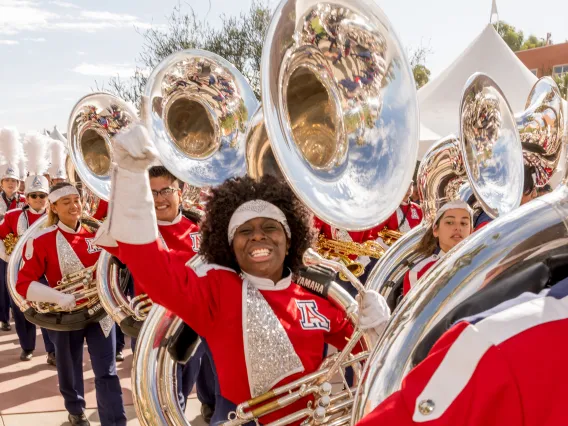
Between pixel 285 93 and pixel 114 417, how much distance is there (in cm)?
269

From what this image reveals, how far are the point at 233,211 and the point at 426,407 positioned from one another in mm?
1600

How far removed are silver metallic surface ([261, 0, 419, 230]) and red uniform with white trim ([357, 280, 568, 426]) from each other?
1.06 metres

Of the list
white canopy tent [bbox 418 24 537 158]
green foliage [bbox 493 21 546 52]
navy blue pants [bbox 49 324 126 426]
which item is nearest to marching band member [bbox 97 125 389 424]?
navy blue pants [bbox 49 324 126 426]

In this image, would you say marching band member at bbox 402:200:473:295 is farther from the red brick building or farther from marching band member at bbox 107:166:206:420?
the red brick building

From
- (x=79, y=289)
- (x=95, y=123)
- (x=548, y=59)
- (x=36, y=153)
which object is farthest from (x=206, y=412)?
(x=548, y=59)

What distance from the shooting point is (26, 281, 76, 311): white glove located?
4184 mm

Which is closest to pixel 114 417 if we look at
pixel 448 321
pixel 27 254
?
pixel 27 254

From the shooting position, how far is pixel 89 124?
4.61 meters

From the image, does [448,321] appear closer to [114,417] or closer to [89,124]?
[114,417]

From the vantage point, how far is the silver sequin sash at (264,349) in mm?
2070

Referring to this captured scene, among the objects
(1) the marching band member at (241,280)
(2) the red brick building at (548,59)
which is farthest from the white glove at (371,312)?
(2) the red brick building at (548,59)

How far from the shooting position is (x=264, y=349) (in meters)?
2.08

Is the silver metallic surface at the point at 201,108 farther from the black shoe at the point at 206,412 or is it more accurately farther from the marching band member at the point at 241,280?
the black shoe at the point at 206,412

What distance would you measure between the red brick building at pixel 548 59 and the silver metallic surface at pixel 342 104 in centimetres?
3103
